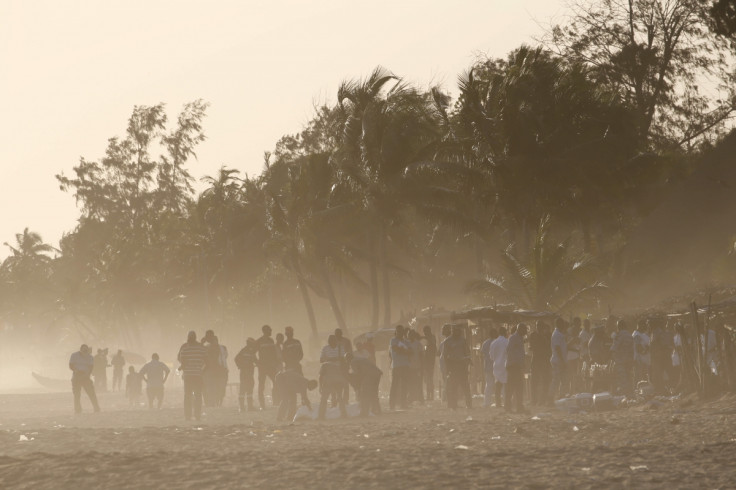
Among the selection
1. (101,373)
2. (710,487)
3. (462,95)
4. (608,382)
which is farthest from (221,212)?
(710,487)

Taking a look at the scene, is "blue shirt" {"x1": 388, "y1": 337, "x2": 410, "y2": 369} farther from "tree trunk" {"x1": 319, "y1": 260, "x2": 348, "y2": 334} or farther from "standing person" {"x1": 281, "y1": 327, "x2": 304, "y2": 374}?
"tree trunk" {"x1": 319, "y1": 260, "x2": 348, "y2": 334}

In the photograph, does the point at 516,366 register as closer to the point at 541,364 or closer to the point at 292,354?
the point at 541,364

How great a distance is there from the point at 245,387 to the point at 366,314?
113 feet

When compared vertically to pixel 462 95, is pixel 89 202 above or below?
above

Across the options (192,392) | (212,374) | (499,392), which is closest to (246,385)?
(212,374)

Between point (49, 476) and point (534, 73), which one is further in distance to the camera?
point (534, 73)

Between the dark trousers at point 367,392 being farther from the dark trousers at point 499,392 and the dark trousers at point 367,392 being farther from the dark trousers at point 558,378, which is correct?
the dark trousers at point 558,378

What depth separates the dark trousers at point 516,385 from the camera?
2023 cm

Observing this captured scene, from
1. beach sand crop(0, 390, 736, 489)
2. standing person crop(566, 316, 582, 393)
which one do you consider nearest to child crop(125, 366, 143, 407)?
beach sand crop(0, 390, 736, 489)

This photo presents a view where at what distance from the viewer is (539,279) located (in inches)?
1249

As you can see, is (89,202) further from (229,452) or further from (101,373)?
(229,452)

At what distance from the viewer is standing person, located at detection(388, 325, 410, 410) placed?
22.7 metres

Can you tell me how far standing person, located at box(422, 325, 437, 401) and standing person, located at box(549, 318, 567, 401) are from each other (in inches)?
160

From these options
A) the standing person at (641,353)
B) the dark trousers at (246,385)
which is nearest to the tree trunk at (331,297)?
the dark trousers at (246,385)
